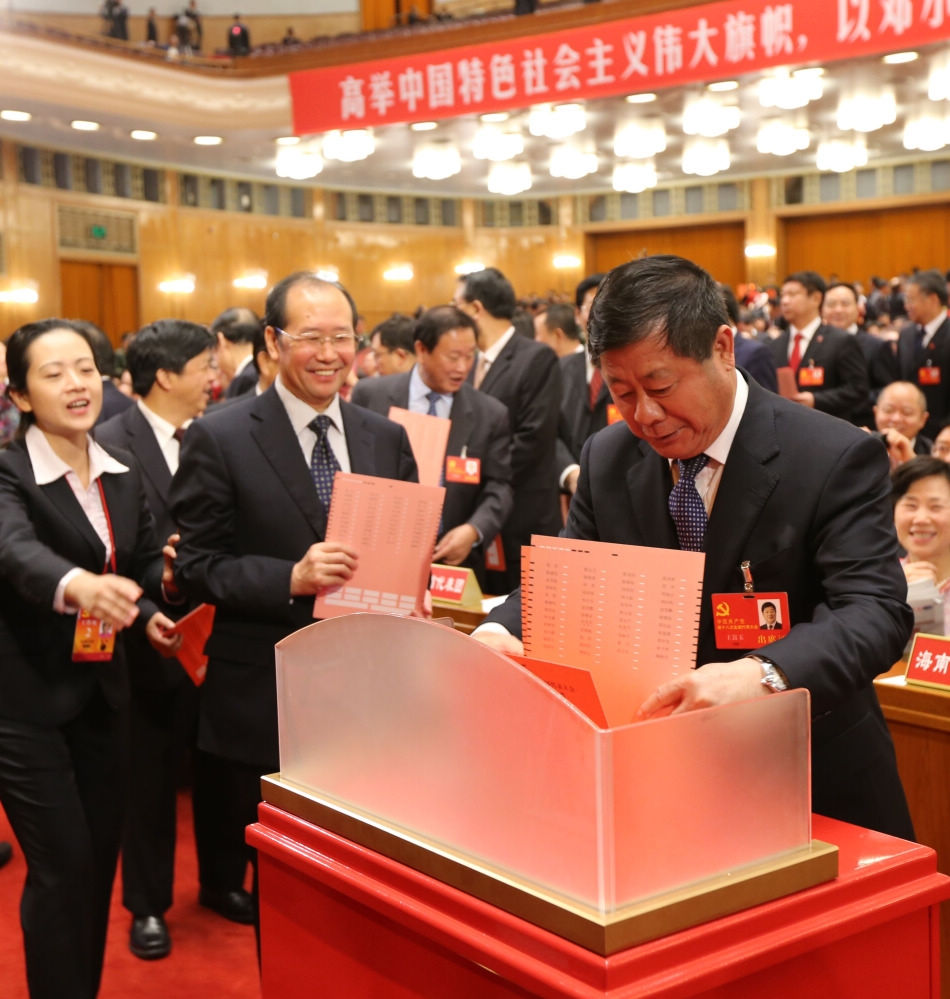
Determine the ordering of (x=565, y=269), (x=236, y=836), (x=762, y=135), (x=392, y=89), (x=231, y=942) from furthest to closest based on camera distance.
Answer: (x=565, y=269) < (x=762, y=135) < (x=392, y=89) < (x=236, y=836) < (x=231, y=942)

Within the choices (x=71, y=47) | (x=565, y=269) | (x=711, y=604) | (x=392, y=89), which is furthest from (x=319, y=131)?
(x=711, y=604)

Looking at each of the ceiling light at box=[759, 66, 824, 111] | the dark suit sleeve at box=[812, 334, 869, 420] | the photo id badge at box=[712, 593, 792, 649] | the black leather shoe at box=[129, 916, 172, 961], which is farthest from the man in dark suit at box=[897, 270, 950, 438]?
the photo id badge at box=[712, 593, 792, 649]

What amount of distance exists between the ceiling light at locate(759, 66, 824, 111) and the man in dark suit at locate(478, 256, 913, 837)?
8497 millimetres

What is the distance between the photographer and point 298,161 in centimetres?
1274

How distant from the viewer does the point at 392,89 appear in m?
10.3

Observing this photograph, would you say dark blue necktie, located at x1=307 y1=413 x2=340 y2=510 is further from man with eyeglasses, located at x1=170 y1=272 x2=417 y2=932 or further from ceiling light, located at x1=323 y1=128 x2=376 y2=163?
Answer: ceiling light, located at x1=323 y1=128 x2=376 y2=163

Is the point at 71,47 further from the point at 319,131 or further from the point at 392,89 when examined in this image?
the point at 392,89

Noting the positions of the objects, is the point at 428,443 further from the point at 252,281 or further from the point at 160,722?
the point at 252,281

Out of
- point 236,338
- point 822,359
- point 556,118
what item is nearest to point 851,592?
point 236,338

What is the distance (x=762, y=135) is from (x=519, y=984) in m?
12.8

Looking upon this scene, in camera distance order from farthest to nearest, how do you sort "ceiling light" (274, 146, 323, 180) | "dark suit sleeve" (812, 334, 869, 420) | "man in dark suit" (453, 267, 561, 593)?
"ceiling light" (274, 146, 323, 180) < "dark suit sleeve" (812, 334, 869, 420) < "man in dark suit" (453, 267, 561, 593)

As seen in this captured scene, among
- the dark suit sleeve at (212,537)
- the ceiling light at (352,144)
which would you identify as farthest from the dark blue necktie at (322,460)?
the ceiling light at (352,144)

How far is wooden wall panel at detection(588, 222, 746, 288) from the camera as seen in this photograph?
18141 millimetres

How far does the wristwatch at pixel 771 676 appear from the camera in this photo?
1.23 metres
